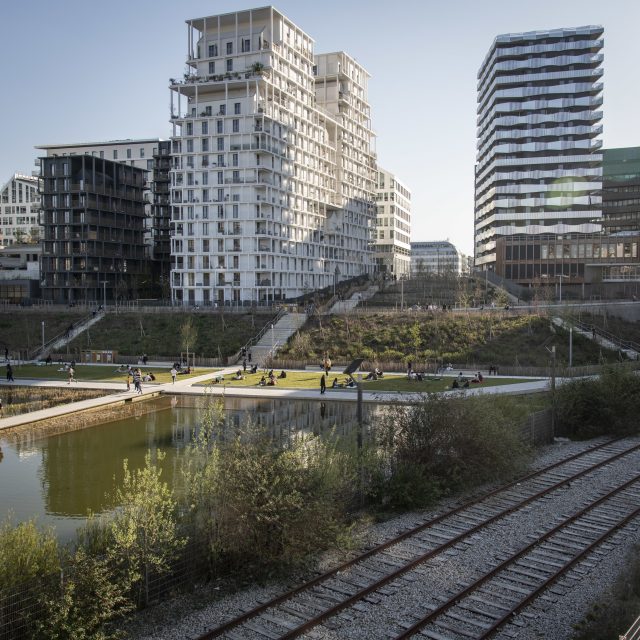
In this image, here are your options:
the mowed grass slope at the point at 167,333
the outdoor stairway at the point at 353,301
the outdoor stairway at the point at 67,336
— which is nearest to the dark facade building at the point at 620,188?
the outdoor stairway at the point at 353,301

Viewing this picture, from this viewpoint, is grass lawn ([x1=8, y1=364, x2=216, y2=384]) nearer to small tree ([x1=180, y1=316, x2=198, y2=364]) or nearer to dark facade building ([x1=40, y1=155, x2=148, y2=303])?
small tree ([x1=180, y1=316, x2=198, y2=364])

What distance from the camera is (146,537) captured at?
12.4 metres

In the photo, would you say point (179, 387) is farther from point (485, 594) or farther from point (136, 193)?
point (136, 193)

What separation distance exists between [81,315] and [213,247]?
18.5 m

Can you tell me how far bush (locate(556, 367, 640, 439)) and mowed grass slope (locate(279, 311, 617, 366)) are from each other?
19.4 metres

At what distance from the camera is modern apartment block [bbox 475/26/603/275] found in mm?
108000

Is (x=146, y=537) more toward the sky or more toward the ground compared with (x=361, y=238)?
more toward the ground

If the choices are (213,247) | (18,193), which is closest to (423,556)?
(213,247)

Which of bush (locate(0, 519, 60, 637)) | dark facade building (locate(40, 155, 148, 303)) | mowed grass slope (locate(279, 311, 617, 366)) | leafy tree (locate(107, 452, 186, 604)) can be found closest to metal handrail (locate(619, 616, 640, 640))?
leafy tree (locate(107, 452, 186, 604))

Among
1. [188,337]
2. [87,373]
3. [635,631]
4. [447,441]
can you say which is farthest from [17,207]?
[635,631]

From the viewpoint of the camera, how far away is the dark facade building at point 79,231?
299 feet

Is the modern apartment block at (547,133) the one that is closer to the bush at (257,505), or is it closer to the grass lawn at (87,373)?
the grass lawn at (87,373)

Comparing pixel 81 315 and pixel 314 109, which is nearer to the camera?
pixel 81 315

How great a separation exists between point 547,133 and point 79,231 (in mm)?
76596
